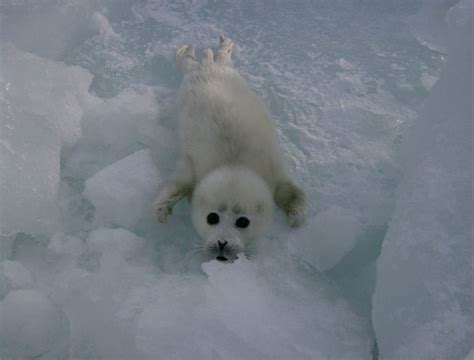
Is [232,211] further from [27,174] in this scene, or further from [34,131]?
[34,131]

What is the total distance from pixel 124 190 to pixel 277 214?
0.93 m

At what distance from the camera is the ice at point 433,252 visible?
232 cm

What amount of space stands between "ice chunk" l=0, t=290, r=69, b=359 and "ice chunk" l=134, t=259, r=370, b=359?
0.39 metres

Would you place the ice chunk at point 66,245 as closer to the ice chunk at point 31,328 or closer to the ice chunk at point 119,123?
the ice chunk at point 31,328

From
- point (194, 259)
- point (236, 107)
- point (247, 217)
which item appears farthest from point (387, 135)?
point (194, 259)

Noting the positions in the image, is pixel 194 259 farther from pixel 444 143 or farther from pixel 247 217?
pixel 444 143

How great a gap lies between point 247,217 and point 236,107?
0.88 metres

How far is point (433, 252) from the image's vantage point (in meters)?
2.58

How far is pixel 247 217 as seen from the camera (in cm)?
311

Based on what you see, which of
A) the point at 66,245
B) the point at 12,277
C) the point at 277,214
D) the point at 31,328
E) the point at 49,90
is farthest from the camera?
the point at 49,90

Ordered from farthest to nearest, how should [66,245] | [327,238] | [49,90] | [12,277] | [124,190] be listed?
[49,90] → [124,190] → [327,238] → [66,245] → [12,277]

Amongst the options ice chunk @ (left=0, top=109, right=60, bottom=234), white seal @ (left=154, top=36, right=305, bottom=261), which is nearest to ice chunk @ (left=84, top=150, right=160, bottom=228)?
white seal @ (left=154, top=36, right=305, bottom=261)

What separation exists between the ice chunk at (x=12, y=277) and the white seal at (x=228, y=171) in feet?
2.52

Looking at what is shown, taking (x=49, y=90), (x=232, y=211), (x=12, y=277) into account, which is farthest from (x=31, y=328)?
(x=49, y=90)
